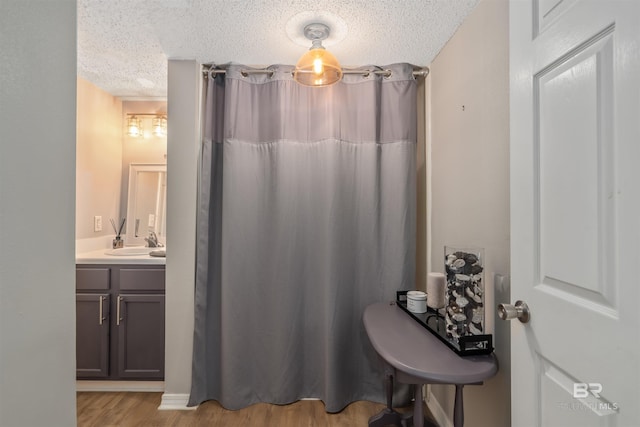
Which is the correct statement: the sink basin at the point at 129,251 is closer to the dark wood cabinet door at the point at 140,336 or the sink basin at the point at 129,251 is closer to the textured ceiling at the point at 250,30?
the dark wood cabinet door at the point at 140,336

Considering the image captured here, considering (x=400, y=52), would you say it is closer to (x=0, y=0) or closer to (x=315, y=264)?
(x=315, y=264)

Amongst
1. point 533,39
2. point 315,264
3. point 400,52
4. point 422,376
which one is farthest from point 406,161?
point 422,376

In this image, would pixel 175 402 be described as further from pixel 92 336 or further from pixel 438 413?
pixel 438 413

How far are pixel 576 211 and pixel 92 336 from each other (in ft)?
9.27

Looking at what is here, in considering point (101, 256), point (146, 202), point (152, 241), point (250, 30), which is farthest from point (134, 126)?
point (250, 30)

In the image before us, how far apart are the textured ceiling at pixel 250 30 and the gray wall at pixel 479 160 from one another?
210mm

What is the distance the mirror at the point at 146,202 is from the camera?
9.37ft

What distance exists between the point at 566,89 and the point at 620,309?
0.52 m

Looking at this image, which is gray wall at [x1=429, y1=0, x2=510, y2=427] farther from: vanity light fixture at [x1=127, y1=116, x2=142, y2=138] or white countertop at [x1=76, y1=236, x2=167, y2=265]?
vanity light fixture at [x1=127, y1=116, x2=142, y2=138]

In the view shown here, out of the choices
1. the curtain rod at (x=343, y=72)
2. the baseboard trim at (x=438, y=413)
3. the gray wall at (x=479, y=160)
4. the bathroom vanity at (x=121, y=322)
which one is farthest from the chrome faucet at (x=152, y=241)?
the baseboard trim at (x=438, y=413)

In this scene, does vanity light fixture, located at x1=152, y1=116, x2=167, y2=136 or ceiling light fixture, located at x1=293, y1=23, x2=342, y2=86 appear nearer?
ceiling light fixture, located at x1=293, y1=23, x2=342, y2=86

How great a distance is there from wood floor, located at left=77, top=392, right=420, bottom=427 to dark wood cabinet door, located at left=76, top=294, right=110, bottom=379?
22 cm

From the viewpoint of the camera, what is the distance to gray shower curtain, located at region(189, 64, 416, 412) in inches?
82.8

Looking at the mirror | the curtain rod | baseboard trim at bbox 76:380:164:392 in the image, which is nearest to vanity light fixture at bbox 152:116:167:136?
the mirror
